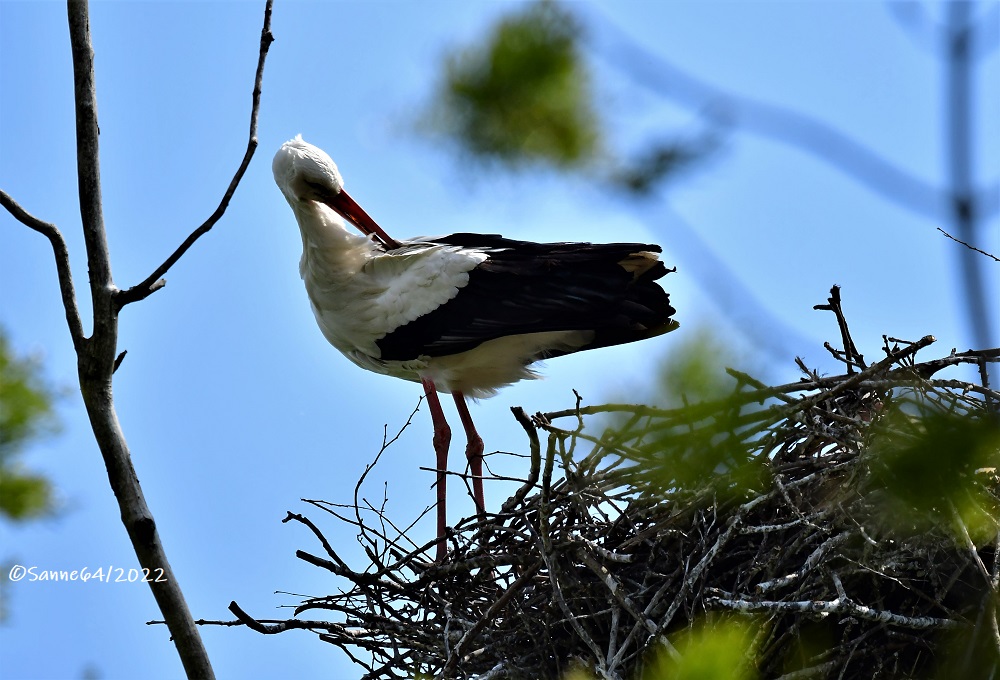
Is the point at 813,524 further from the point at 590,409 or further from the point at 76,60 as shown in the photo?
the point at 76,60

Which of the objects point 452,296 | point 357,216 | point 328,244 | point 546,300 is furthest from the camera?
point 357,216

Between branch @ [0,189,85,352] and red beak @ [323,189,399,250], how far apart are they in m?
2.33

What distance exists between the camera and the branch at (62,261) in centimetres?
327

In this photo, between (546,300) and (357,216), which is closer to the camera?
(546,300)

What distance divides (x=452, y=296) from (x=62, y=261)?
2127 millimetres

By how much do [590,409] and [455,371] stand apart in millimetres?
2176

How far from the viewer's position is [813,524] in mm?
3545

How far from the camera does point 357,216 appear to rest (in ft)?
18.5

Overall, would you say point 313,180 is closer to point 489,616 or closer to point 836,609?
point 489,616

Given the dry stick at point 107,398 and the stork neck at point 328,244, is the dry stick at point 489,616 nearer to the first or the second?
the dry stick at point 107,398

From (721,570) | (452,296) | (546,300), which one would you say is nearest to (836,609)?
(721,570)

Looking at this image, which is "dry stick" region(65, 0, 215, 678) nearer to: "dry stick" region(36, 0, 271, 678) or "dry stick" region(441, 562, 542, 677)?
"dry stick" region(36, 0, 271, 678)

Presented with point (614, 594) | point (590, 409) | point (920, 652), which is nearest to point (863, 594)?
point (920, 652)

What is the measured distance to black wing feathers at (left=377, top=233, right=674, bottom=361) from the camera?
15.9 ft
